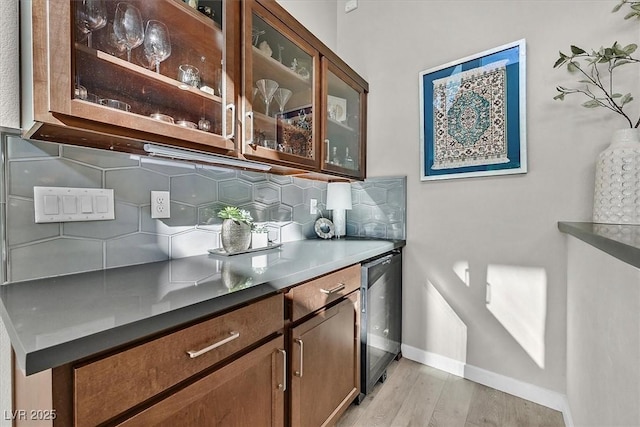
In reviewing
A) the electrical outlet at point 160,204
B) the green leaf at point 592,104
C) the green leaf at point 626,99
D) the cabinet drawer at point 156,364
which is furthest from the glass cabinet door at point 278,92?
the green leaf at point 626,99

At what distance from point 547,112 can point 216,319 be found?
1.88m

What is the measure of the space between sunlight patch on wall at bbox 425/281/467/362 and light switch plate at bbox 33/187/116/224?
6.10 ft

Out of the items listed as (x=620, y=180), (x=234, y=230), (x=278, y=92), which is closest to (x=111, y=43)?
(x=278, y=92)

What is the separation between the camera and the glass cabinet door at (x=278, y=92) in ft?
4.10

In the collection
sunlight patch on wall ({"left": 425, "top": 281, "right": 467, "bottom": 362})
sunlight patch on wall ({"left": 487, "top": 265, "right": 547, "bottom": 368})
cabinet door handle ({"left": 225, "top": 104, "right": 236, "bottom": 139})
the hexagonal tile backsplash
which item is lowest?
sunlight patch on wall ({"left": 425, "top": 281, "right": 467, "bottom": 362})

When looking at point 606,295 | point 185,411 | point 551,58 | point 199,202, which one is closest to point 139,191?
point 199,202

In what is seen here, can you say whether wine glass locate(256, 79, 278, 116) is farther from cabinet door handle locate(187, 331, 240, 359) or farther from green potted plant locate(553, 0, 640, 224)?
green potted plant locate(553, 0, 640, 224)

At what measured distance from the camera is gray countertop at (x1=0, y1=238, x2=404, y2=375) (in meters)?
0.54

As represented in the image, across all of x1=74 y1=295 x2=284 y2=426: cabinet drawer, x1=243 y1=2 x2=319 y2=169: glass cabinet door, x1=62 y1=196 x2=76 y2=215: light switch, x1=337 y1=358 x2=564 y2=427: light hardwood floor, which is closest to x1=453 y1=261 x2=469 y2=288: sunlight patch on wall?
x1=337 y1=358 x2=564 y2=427: light hardwood floor

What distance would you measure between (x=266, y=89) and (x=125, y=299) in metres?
1.08

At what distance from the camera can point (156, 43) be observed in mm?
1058

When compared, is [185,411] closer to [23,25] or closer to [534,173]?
[23,25]

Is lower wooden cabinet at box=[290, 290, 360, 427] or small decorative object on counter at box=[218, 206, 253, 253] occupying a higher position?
small decorative object on counter at box=[218, 206, 253, 253]

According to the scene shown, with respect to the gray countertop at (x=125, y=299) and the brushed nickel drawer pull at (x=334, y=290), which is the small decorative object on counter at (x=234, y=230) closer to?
the gray countertop at (x=125, y=299)
